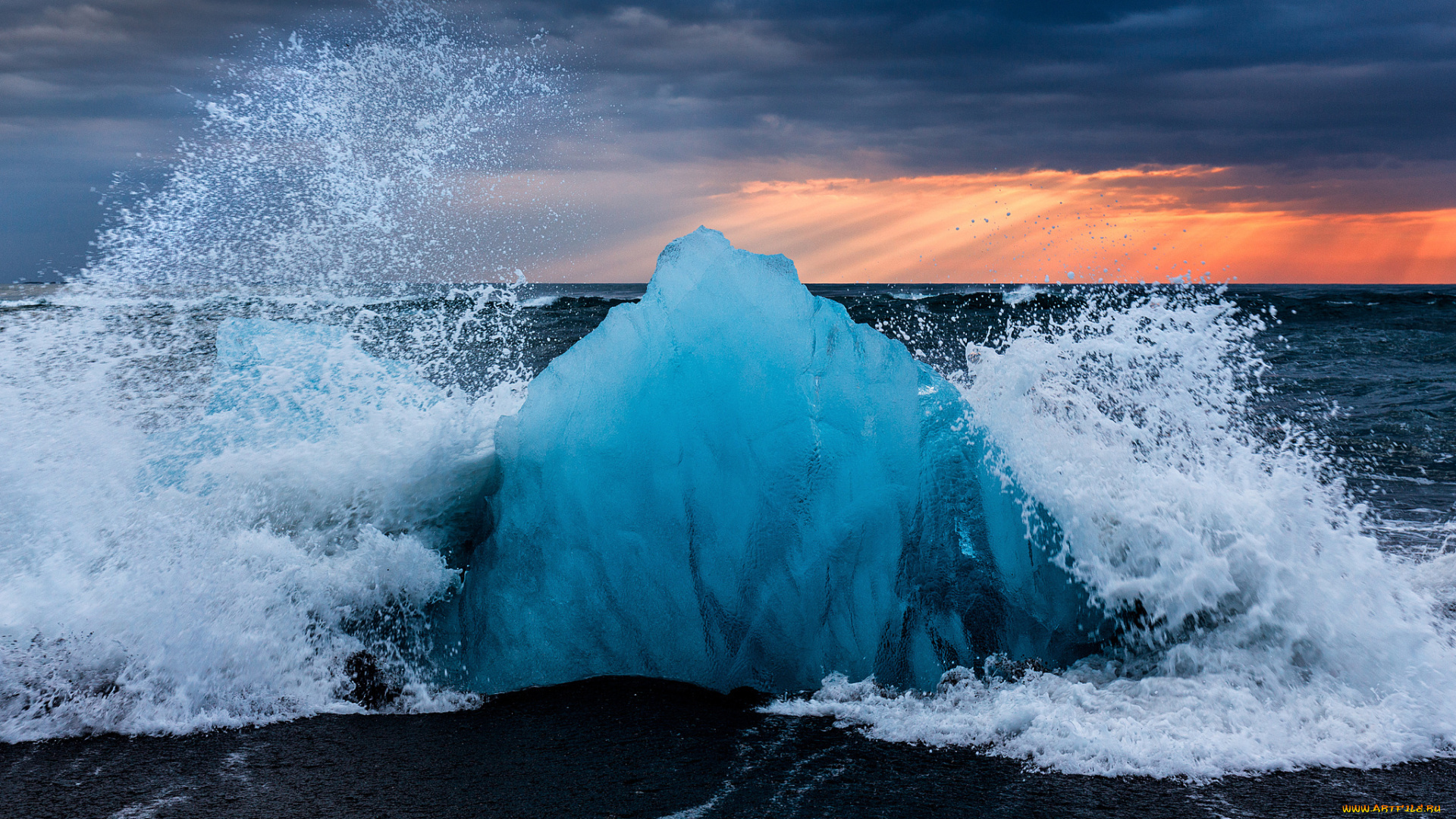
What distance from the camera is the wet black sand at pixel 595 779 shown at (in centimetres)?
233

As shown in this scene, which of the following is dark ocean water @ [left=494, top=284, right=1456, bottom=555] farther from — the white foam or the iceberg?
the iceberg

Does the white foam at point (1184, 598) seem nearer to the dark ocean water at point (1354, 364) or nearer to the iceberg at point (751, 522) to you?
the iceberg at point (751, 522)

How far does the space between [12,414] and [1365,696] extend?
561 cm

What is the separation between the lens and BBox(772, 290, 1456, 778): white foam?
2746mm

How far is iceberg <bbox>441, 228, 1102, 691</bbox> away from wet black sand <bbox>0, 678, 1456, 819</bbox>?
20.0 inches

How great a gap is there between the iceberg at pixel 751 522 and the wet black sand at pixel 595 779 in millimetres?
509

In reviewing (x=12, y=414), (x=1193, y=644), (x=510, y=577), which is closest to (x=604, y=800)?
(x=510, y=577)

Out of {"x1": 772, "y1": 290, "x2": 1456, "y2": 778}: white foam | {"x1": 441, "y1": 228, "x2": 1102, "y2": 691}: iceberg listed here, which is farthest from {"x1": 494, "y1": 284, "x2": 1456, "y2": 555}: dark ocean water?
{"x1": 441, "y1": 228, "x2": 1102, "y2": 691}: iceberg

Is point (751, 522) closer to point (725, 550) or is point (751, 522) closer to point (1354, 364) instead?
point (725, 550)

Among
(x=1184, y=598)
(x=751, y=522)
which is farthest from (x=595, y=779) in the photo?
(x=1184, y=598)

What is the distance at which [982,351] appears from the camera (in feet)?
13.4

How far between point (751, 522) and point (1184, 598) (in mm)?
1717

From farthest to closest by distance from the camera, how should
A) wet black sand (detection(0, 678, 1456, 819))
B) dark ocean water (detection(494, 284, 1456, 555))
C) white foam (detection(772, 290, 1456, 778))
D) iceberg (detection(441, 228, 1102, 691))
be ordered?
dark ocean water (detection(494, 284, 1456, 555))
iceberg (detection(441, 228, 1102, 691))
white foam (detection(772, 290, 1456, 778))
wet black sand (detection(0, 678, 1456, 819))

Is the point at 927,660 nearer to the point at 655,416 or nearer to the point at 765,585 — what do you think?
the point at 765,585
